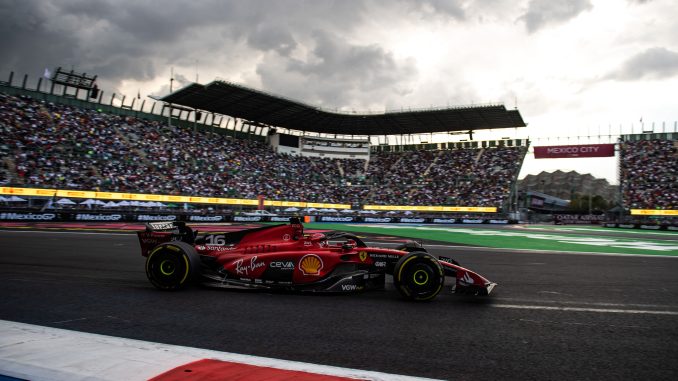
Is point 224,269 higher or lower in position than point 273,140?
lower

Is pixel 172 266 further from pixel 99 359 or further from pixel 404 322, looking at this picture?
pixel 404 322

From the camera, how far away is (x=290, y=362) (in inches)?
123

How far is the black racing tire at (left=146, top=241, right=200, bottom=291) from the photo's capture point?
19.9ft

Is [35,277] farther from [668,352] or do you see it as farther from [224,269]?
[668,352]

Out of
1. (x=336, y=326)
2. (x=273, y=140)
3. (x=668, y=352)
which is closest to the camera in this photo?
(x=668, y=352)

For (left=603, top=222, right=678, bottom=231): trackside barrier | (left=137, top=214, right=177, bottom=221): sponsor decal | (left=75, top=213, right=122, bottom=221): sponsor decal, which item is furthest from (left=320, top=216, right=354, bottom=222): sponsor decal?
(left=603, top=222, right=678, bottom=231): trackside barrier

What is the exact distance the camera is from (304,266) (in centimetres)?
596

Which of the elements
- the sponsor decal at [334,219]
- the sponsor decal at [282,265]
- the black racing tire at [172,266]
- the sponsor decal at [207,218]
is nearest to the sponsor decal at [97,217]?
the sponsor decal at [207,218]

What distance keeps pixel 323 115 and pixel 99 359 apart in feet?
172

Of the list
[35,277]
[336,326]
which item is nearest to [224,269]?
[336,326]

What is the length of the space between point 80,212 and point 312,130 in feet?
126

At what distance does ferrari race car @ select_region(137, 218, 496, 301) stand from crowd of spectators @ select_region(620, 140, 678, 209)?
46.4 m

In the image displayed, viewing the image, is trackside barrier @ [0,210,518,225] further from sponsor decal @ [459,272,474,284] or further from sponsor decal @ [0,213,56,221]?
sponsor decal @ [459,272,474,284]

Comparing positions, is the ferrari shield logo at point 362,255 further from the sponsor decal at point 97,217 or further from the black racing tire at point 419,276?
the sponsor decal at point 97,217
